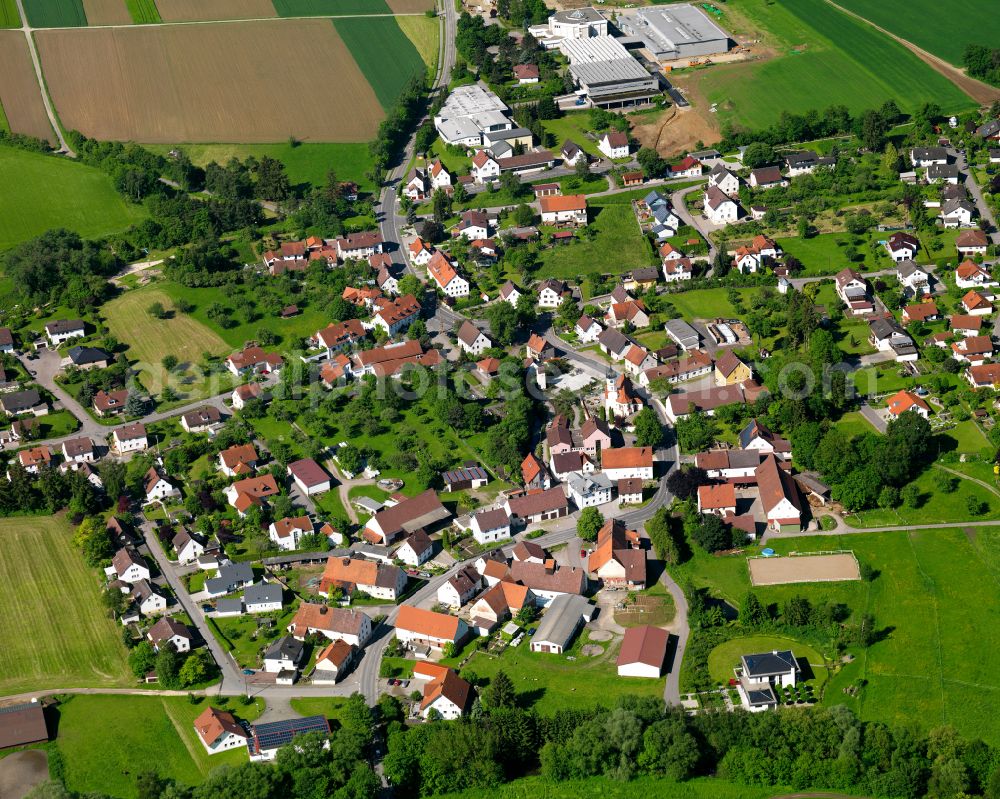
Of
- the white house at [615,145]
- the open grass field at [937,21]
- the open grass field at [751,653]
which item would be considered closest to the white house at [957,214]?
the white house at [615,145]

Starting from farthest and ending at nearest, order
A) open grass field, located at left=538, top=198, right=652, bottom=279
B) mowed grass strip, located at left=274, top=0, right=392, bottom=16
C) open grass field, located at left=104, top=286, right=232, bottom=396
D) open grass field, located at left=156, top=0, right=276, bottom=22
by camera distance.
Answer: mowed grass strip, located at left=274, top=0, right=392, bottom=16 → open grass field, located at left=156, top=0, right=276, bottom=22 → open grass field, located at left=538, top=198, right=652, bottom=279 → open grass field, located at left=104, top=286, right=232, bottom=396

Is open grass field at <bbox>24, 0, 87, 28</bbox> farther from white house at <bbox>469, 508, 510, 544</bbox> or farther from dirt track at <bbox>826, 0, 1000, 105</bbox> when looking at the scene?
white house at <bbox>469, 508, 510, 544</bbox>

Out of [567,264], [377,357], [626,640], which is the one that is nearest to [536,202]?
[567,264]

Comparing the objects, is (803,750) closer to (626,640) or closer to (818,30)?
(626,640)

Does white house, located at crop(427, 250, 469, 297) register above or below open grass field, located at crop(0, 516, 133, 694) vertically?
above

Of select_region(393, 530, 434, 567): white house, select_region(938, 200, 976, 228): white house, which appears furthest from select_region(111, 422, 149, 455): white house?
select_region(938, 200, 976, 228): white house

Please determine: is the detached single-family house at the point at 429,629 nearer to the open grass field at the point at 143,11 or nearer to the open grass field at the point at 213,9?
the open grass field at the point at 213,9
